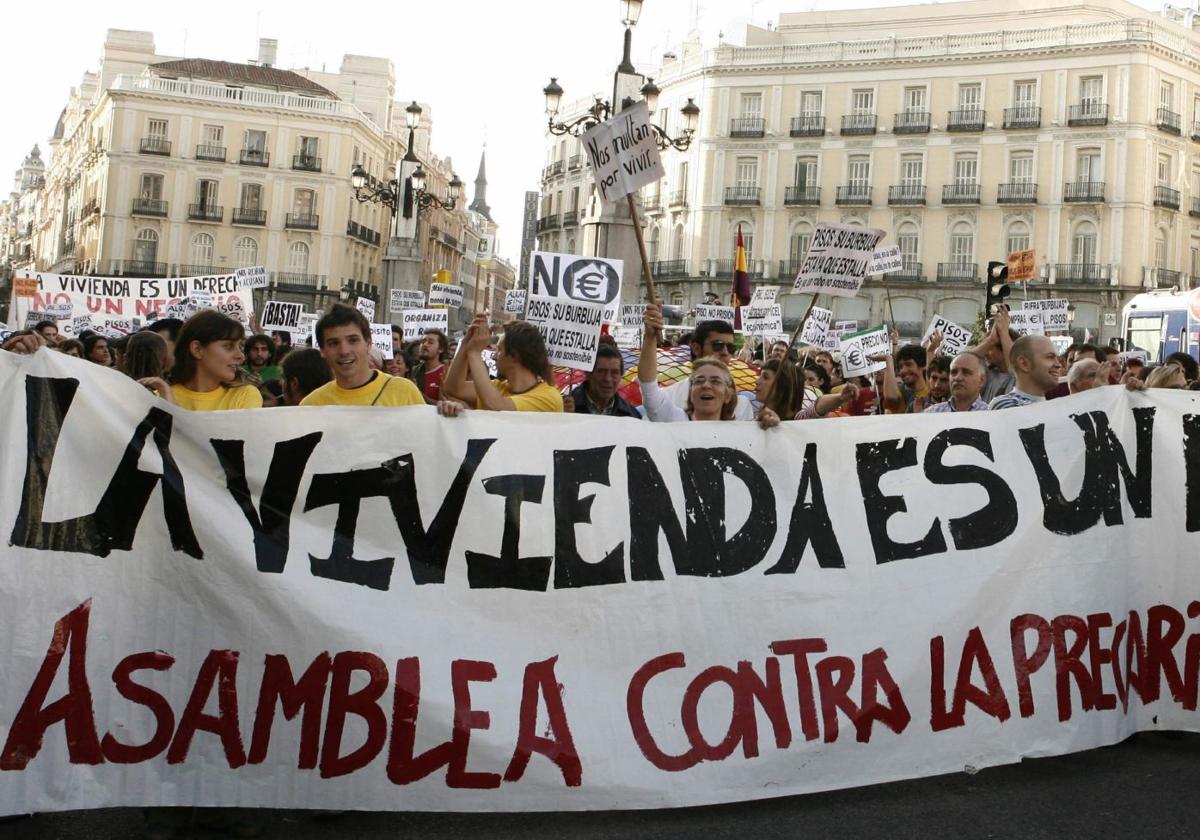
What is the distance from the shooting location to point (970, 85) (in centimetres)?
5153

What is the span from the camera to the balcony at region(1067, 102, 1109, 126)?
49156 mm

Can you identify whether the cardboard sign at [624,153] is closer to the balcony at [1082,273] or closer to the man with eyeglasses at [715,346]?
the man with eyeglasses at [715,346]

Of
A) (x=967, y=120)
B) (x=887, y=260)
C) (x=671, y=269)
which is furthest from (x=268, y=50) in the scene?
(x=887, y=260)

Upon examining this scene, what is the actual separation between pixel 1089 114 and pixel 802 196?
11.2m

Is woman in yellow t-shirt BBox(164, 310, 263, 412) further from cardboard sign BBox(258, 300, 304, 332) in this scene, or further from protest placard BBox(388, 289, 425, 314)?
protest placard BBox(388, 289, 425, 314)

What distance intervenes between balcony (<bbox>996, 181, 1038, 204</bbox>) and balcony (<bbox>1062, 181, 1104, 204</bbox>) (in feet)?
3.66

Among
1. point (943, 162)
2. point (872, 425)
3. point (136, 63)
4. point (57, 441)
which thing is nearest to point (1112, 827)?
point (872, 425)

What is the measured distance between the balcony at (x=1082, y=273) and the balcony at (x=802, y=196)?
9828 mm

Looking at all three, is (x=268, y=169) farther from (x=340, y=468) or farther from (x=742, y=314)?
(x=340, y=468)

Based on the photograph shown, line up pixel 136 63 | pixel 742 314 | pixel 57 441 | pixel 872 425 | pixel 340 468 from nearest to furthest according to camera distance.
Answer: pixel 57 441 → pixel 340 468 → pixel 872 425 → pixel 742 314 → pixel 136 63

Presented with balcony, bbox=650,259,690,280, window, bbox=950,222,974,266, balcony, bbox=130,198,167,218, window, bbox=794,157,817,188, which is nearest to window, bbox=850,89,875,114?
window, bbox=794,157,817,188

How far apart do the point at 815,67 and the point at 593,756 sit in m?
52.7

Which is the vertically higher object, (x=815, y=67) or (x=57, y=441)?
(x=815, y=67)

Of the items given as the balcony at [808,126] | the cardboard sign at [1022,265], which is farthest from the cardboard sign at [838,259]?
the balcony at [808,126]
